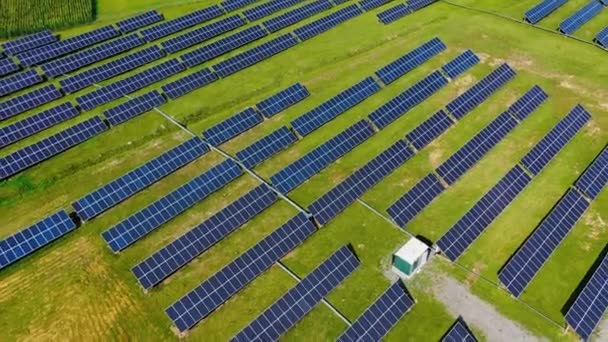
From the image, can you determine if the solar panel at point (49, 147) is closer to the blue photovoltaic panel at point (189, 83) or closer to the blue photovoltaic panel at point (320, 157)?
the blue photovoltaic panel at point (189, 83)

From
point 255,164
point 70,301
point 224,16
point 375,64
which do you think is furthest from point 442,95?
point 70,301

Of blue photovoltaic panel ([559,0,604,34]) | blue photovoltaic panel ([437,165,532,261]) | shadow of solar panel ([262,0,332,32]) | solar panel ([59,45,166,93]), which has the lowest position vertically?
solar panel ([59,45,166,93])

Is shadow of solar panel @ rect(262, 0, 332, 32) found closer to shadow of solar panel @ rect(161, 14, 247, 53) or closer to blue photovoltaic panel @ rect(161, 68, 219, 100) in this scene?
shadow of solar panel @ rect(161, 14, 247, 53)

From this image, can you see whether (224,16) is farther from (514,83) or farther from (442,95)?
(514,83)

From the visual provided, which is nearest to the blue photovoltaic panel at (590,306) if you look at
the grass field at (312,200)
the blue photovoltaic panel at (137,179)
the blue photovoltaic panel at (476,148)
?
the grass field at (312,200)

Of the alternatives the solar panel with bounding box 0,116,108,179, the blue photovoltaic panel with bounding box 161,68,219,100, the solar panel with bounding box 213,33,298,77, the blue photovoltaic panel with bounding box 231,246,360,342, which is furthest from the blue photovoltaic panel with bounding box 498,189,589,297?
the solar panel with bounding box 0,116,108,179
